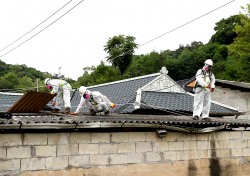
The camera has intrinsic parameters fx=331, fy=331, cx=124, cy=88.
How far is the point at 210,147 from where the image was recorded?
34.3 feet

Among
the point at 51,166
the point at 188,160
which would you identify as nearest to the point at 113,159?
the point at 51,166

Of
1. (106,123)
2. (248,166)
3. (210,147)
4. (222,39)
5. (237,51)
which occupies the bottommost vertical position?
(248,166)

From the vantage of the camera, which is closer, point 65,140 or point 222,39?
point 65,140

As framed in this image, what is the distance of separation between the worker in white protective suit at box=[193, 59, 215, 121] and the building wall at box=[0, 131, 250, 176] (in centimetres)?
101

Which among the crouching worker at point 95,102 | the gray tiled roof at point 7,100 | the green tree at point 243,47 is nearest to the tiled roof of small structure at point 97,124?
the crouching worker at point 95,102

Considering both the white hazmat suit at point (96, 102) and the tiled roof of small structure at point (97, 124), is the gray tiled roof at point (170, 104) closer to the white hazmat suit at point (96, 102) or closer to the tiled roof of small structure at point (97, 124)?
the white hazmat suit at point (96, 102)

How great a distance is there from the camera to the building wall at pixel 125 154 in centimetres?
750

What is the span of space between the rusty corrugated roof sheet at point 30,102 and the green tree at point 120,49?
3675 cm

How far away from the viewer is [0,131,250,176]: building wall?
24.6 ft

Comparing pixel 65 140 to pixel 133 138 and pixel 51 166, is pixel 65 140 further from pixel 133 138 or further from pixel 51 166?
pixel 133 138

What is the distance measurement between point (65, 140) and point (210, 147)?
4.83m

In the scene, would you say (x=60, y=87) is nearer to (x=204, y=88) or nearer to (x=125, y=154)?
(x=125, y=154)

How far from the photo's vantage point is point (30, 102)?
10.7m

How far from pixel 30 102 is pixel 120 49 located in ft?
127
